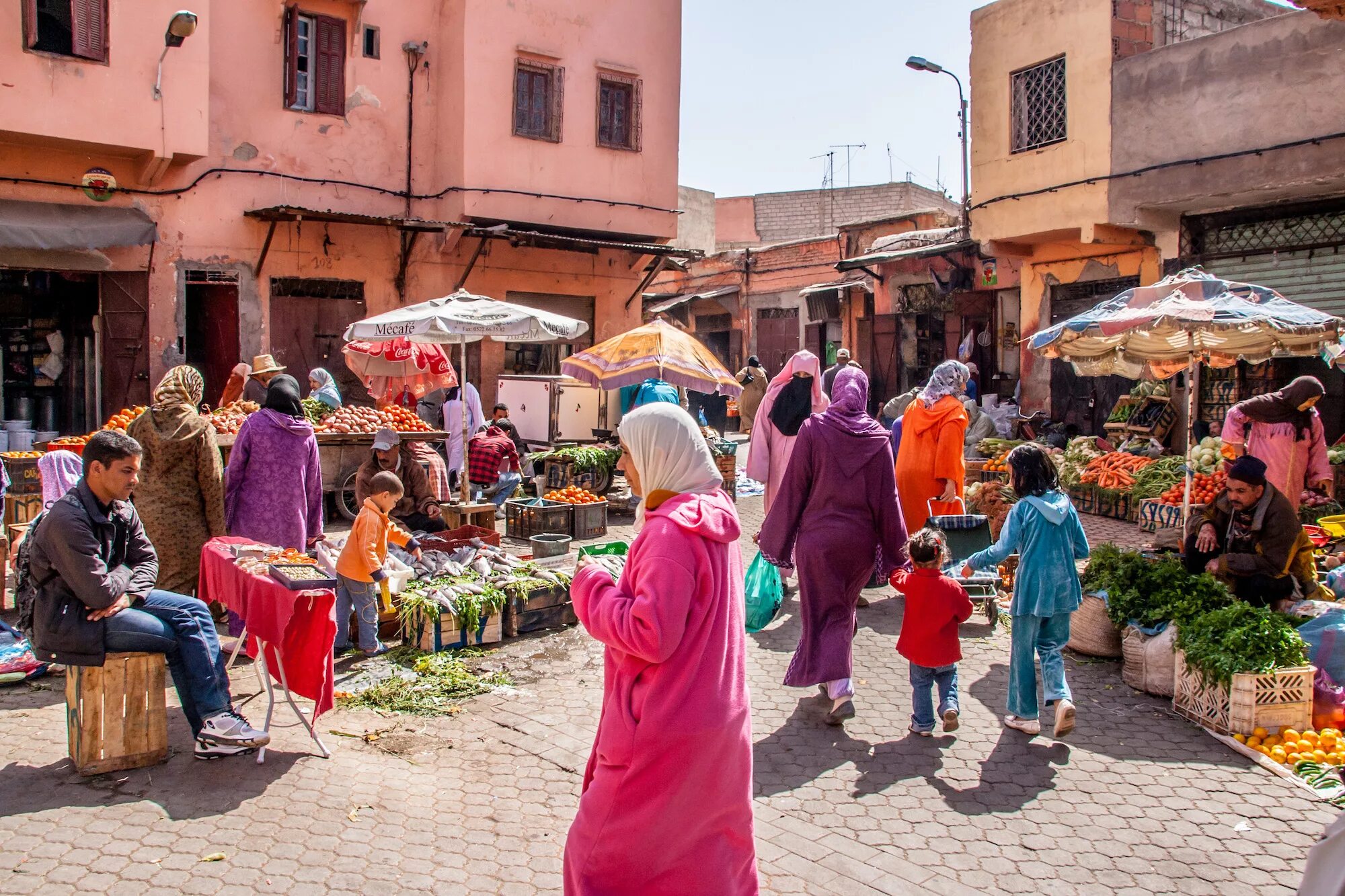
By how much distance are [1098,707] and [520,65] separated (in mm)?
15326

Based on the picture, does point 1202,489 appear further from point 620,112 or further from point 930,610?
point 620,112

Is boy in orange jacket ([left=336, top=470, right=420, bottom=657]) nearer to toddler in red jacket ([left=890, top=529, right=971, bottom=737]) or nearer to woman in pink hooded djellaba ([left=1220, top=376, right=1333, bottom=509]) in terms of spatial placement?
toddler in red jacket ([left=890, top=529, right=971, bottom=737])

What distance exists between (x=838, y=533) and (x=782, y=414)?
8.33 ft

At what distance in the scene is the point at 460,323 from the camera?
982 cm

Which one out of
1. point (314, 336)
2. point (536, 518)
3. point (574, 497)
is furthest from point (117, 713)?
point (314, 336)

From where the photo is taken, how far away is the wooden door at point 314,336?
16.3 m

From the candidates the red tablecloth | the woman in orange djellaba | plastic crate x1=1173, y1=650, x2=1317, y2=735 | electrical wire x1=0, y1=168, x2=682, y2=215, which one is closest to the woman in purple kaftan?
the red tablecloth

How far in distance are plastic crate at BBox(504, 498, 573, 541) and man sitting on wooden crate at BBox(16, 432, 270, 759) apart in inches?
230

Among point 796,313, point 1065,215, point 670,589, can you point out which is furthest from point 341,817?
point 796,313

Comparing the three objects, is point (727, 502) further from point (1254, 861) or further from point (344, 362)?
point (344, 362)

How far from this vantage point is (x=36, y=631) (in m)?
4.37

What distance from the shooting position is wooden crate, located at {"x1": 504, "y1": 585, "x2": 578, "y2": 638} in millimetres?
7094

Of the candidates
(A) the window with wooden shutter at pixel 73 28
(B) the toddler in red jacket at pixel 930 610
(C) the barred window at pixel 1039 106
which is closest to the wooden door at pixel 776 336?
(C) the barred window at pixel 1039 106

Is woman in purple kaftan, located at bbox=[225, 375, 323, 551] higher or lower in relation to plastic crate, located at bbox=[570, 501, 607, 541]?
higher
